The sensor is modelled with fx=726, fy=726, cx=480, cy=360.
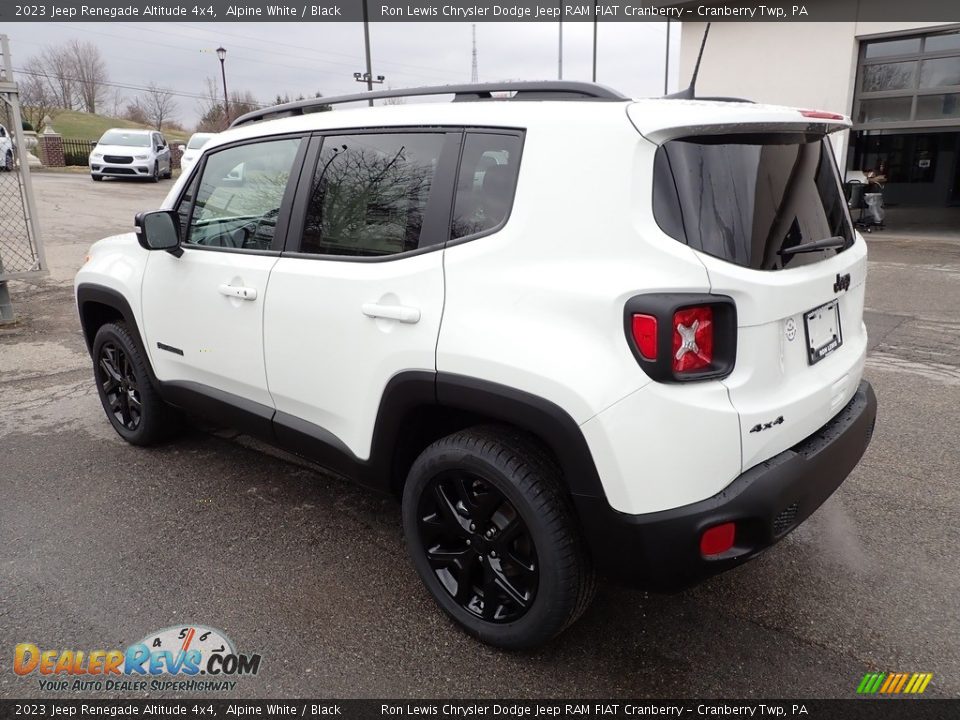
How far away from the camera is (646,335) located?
1993mm

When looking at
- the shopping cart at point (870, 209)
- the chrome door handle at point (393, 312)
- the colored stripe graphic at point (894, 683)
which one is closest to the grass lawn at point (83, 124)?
the shopping cart at point (870, 209)

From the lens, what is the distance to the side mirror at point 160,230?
10.9 ft

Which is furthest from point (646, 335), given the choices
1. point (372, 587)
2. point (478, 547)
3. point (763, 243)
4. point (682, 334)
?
point (372, 587)

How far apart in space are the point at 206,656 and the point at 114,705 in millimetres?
301

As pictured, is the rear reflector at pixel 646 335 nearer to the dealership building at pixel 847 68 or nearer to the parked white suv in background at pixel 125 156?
the dealership building at pixel 847 68

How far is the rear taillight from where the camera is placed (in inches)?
77.5

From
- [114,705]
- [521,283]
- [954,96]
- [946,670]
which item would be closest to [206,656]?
[114,705]

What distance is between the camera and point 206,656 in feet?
8.18

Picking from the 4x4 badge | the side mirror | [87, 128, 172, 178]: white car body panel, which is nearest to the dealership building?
the side mirror

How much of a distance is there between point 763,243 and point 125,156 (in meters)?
23.6

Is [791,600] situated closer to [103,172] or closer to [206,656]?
[206,656]

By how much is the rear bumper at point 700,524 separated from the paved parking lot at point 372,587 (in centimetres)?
48

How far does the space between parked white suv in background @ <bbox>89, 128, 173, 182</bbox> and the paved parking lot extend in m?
20.2

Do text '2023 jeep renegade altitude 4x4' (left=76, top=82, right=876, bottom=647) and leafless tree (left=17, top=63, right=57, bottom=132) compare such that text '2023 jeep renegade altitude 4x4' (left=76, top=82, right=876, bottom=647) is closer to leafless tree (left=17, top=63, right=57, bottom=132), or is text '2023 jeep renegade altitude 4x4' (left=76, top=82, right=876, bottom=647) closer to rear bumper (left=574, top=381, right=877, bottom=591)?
rear bumper (left=574, top=381, right=877, bottom=591)
